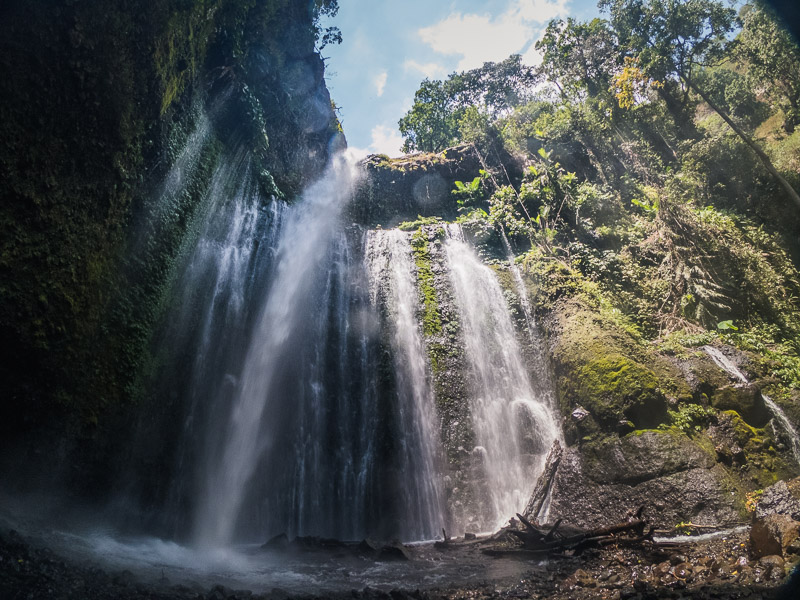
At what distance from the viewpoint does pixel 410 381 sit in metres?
10.8

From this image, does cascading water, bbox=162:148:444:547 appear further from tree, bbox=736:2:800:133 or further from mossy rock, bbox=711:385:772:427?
tree, bbox=736:2:800:133

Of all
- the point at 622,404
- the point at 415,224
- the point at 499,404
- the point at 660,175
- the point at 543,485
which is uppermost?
the point at 660,175

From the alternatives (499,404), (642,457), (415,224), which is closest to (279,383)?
(499,404)

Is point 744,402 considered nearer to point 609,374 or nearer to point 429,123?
point 609,374

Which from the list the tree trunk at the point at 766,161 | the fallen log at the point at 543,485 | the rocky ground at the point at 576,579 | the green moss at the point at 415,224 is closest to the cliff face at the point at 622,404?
the fallen log at the point at 543,485

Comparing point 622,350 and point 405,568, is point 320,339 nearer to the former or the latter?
point 405,568

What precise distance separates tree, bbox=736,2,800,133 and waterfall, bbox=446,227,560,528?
55.5 feet

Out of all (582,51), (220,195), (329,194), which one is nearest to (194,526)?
(220,195)

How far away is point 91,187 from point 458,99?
27.9m

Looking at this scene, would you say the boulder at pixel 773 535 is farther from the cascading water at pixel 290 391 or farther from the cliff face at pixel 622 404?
the cascading water at pixel 290 391

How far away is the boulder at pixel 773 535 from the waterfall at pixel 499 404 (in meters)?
4.45

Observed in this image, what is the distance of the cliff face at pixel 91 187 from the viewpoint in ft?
17.1

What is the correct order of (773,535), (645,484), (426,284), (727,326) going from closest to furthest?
1. (773,535)
2. (645,484)
3. (727,326)
4. (426,284)

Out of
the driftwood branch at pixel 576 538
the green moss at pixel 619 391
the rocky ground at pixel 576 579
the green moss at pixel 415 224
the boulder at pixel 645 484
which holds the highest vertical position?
the green moss at pixel 415 224
